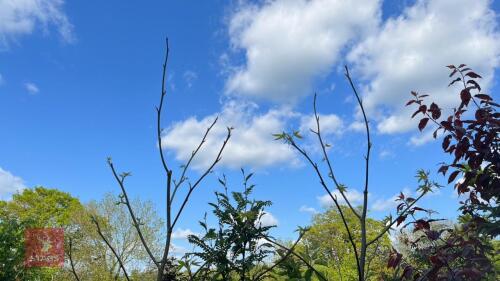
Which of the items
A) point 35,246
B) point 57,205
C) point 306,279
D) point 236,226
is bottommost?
point 306,279

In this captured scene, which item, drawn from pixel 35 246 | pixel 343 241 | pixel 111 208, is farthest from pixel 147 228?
pixel 343 241

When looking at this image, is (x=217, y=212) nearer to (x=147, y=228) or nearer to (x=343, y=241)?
(x=147, y=228)

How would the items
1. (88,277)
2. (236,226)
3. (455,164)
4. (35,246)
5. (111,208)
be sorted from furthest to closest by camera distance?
(111,208) < (88,277) < (35,246) < (455,164) < (236,226)

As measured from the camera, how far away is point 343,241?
111 feet

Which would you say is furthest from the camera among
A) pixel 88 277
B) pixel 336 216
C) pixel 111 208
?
pixel 336 216

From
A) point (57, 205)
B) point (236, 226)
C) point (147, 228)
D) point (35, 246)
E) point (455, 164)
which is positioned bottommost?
point (236, 226)

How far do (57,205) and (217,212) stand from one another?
122 ft

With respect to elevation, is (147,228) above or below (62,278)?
above

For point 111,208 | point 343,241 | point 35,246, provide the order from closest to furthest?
point 35,246 → point 111,208 → point 343,241

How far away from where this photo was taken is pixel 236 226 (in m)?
2.60

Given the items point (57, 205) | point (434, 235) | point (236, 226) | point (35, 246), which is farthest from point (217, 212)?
point (57, 205)

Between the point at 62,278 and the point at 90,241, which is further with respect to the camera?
the point at 90,241

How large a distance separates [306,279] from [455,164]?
5.71ft

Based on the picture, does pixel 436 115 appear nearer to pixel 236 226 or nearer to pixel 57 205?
pixel 236 226
